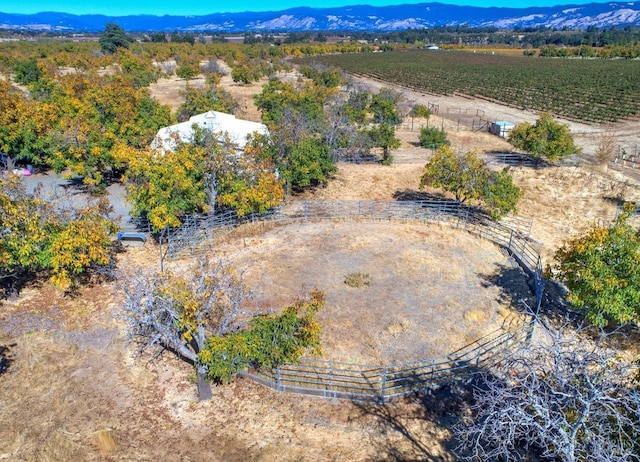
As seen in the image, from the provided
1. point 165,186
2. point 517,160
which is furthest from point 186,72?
point 165,186

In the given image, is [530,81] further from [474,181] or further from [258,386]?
[258,386]

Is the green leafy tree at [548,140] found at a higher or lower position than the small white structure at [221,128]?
lower

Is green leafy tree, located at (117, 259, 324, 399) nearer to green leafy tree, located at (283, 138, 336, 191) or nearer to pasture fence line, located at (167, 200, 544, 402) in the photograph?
pasture fence line, located at (167, 200, 544, 402)

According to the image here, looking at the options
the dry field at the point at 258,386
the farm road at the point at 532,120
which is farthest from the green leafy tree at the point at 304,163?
the farm road at the point at 532,120

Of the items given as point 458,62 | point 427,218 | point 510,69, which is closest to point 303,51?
point 458,62

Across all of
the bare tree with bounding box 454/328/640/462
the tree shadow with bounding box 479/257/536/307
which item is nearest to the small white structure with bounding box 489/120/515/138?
the tree shadow with bounding box 479/257/536/307

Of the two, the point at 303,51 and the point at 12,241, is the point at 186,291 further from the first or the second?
the point at 303,51

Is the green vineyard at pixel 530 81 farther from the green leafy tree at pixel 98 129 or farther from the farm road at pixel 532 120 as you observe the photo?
the green leafy tree at pixel 98 129
